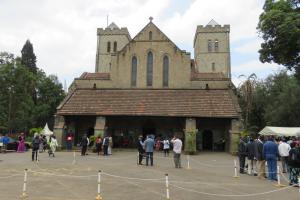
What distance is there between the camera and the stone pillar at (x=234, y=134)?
108 feet

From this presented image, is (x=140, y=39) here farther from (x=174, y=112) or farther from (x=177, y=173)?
(x=177, y=173)

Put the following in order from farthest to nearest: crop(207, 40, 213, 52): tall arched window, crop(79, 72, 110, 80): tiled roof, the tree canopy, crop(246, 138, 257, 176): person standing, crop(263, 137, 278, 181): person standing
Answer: crop(207, 40, 213, 52): tall arched window < the tree canopy < crop(79, 72, 110, 80): tiled roof < crop(246, 138, 257, 176): person standing < crop(263, 137, 278, 181): person standing

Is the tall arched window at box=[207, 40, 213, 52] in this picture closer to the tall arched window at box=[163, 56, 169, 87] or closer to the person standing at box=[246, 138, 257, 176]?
the tall arched window at box=[163, 56, 169, 87]

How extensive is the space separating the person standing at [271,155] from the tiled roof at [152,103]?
1727cm

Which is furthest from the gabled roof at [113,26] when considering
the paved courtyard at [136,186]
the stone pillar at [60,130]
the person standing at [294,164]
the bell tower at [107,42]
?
the person standing at [294,164]

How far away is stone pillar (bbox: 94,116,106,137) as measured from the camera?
3556cm

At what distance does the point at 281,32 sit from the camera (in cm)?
2594

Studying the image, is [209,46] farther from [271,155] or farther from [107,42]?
[271,155]

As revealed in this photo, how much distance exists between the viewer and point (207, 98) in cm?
3778

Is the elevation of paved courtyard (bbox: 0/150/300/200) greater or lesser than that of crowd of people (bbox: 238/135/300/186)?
lesser

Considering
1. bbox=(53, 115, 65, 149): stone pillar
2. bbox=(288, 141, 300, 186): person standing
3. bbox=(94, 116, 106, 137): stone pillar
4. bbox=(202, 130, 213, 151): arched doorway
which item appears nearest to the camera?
bbox=(288, 141, 300, 186): person standing

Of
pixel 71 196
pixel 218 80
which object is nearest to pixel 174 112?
pixel 218 80

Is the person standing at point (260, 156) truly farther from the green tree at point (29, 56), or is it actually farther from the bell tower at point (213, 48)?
the green tree at point (29, 56)

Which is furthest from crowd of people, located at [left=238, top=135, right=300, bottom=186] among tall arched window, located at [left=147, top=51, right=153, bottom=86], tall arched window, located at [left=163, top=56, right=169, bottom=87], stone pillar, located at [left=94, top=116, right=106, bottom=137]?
tall arched window, located at [left=147, top=51, right=153, bottom=86]
